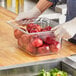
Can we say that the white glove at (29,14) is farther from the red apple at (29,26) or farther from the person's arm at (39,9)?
the red apple at (29,26)

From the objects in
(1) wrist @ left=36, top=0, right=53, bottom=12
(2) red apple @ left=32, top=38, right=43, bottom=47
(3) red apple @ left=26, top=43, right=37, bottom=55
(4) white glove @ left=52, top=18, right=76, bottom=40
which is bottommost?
(3) red apple @ left=26, top=43, right=37, bottom=55

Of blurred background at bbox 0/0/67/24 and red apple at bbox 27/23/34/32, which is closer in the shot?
red apple at bbox 27/23/34/32

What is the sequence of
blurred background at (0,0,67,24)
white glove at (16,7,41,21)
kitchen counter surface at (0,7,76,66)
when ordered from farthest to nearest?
blurred background at (0,0,67,24) < white glove at (16,7,41,21) < kitchen counter surface at (0,7,76,66)

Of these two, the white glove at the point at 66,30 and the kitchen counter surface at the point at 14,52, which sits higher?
the white glove at the point at 66,30

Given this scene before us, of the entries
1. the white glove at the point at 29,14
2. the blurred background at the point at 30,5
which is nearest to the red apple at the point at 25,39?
the white glove at the point at 29,14

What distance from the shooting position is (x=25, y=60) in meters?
1.40

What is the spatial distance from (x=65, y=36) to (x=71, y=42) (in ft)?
0.85

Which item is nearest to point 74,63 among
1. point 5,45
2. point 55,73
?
point 55,73

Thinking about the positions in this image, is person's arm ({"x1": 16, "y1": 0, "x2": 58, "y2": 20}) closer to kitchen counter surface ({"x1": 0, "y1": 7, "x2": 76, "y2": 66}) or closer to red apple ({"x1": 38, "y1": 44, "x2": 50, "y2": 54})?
kitchen counter surface ({"x1": 0, "y1": 7, "x2": 76, "y2": 66})

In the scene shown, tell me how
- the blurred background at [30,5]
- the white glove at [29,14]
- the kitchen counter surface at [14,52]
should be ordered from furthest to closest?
the blurred background at [30,5] → the white glove at [29,14] → the kitchen counter surface at [14,52]

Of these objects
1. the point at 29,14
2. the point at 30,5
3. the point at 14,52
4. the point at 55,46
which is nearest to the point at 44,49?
the point at 55,46

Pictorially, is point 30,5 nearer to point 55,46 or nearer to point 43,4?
point 43,4

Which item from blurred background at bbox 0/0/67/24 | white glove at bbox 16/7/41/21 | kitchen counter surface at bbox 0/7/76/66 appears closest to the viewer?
kitchen counter surface at bbox 0/7/76/66

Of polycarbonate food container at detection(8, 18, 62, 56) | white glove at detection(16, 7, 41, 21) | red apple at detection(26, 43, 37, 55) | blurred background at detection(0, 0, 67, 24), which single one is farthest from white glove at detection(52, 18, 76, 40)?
blurred background at detection(0, 0, 67, 24)
